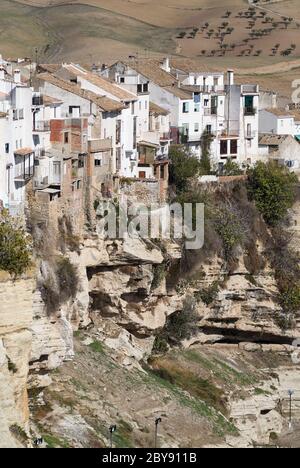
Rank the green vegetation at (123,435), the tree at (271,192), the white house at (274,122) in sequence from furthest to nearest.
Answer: the white house at (274,122) < the tree at (271,192) < the green vegetation at (123,435)

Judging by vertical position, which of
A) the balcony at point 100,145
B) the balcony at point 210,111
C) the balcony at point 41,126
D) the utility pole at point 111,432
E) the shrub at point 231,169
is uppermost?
the balcony at point 210,111

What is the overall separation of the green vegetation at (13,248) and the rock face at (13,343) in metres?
0.41

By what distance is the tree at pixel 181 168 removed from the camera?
5772cm

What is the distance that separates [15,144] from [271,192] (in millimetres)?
15451

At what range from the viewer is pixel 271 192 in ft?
195

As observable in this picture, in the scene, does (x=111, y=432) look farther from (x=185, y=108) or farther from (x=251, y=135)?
(x=251, y=135)

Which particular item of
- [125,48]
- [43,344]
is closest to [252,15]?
[125,48]

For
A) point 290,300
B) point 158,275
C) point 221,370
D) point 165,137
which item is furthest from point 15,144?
point 290,300

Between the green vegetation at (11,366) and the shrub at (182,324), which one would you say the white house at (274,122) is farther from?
the green vegetation at (11,366)

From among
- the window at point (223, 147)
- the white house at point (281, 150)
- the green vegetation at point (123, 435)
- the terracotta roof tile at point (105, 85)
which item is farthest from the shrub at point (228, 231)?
the green vegetation at point (123, 435)

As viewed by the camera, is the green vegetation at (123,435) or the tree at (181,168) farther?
the tree at (181,168)

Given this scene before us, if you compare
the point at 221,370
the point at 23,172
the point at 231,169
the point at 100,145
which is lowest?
the point at 221,370
